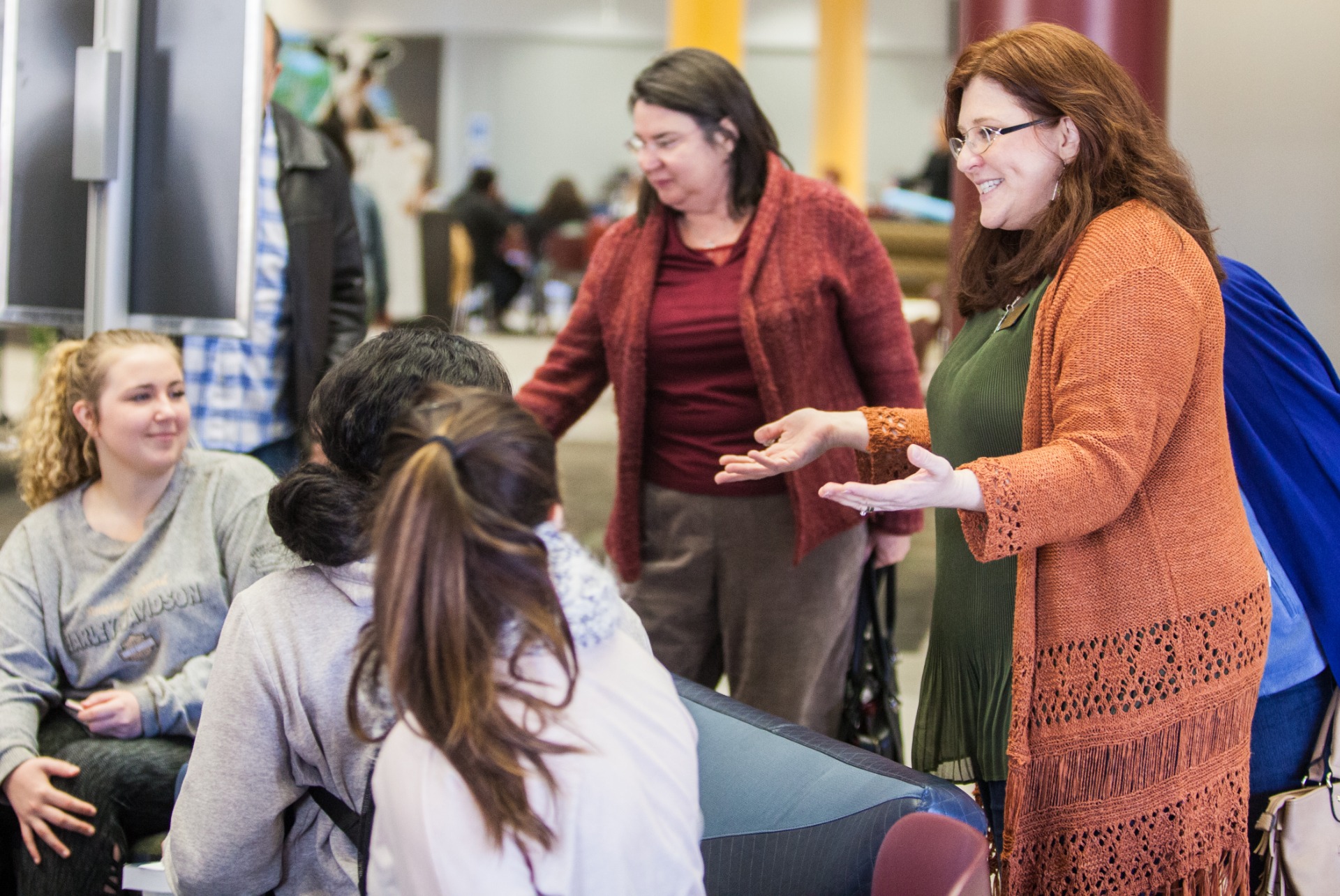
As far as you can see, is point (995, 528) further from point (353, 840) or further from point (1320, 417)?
point (353, 840)

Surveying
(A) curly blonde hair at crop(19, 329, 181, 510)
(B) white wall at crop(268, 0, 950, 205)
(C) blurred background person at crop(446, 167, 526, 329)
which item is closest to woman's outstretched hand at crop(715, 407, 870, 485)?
(A) curly blonde hair at crop(19, 329, 181, 510)

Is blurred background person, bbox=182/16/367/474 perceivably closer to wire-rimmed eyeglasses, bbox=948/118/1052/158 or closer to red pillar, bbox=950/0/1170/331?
red pillar, bbox=950/0/1170/331

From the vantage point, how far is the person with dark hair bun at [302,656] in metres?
1.37

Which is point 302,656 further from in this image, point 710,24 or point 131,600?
point 710,24

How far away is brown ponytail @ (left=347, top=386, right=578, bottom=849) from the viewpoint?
104cm

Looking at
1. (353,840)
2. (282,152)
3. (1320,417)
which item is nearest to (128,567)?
(353,840)

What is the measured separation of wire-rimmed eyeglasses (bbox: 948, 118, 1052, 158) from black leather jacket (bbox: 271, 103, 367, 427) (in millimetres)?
1744

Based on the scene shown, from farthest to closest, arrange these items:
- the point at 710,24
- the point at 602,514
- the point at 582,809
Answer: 1. the point at 710,24
2. the point at 602,514
3. the point at 582,809

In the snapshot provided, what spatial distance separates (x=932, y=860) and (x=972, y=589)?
22.6 inches

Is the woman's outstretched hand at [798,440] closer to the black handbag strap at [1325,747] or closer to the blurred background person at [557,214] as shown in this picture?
the black handbag strap at [1325,747]

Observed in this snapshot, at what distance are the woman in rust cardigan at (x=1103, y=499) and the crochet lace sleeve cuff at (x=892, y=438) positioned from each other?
293 millimetres

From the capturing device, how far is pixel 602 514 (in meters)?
5.54

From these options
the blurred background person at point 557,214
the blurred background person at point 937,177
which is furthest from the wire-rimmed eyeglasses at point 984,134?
the blurred background person at point 557,214

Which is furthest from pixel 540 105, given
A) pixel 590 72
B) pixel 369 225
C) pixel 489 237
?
pixel 369 225
